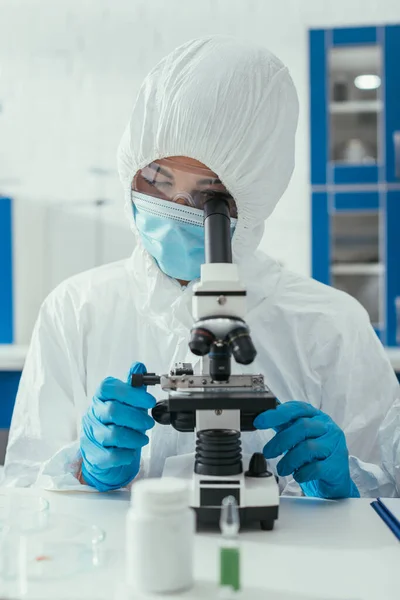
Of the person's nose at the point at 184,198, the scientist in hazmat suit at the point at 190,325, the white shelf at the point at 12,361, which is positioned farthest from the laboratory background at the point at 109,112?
the person's nose at the point at 184,198

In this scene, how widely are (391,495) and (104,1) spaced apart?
3827mm

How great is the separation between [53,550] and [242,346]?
34cm

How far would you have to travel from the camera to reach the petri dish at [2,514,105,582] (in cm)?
75

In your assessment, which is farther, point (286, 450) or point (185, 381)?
point (286, 450)

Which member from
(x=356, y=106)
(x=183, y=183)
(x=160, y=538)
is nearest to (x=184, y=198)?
(x=183, y=183)

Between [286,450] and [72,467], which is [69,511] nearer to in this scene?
[72,467]

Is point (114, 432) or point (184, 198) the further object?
point (184, 198)

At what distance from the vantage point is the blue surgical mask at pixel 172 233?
4.05 ft

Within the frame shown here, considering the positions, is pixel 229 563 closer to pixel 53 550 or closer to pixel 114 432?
pixel 53 550

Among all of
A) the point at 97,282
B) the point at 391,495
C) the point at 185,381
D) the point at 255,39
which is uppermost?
the point at 255,39

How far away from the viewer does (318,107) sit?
11.1 ft

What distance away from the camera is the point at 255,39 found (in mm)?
4082

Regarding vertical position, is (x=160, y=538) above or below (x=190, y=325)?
below

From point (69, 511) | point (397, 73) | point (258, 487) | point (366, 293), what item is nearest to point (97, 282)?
point (69, 511)
